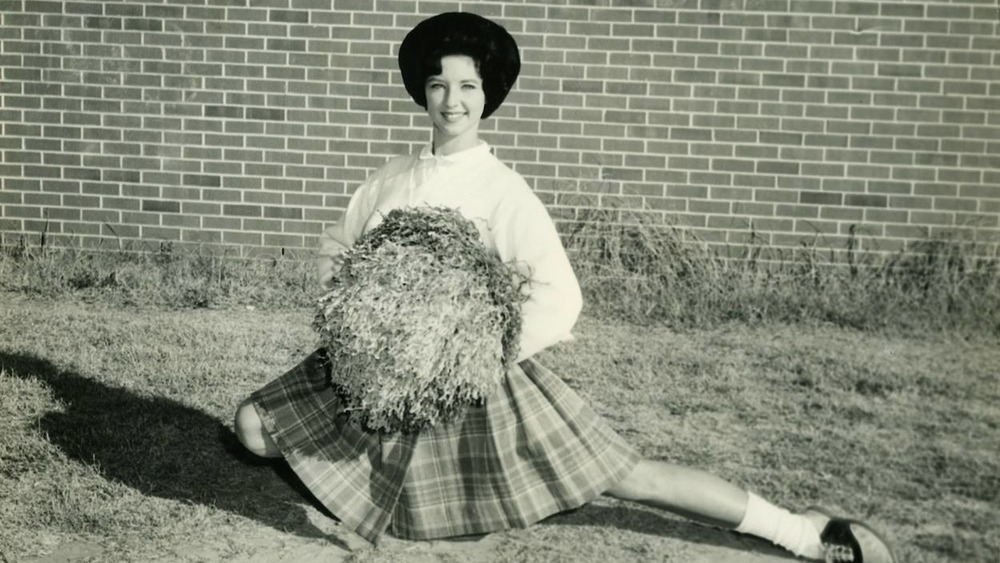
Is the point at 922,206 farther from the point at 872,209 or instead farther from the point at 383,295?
the point at 383,295

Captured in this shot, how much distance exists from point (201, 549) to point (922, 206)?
13.4 feet

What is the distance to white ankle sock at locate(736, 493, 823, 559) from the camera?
302cm

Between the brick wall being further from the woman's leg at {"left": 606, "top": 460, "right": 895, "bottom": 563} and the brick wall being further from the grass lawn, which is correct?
the woman's leg at {"left": 606, "top": 460, "right": 895, "bottom": 563}

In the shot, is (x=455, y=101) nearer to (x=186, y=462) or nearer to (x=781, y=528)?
(x=781, y=528)

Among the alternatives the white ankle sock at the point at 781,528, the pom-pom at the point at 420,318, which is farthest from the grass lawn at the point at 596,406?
the pom-pom at the point at 420,318

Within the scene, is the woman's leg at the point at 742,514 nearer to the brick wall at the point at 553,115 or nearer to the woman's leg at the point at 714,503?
the woman's leg at the point at 714,503

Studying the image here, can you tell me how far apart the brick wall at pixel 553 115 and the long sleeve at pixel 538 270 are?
2632 mm

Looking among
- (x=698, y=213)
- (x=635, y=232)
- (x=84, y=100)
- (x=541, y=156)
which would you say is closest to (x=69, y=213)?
(x=84, y=100)

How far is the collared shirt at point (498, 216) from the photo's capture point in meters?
2.85

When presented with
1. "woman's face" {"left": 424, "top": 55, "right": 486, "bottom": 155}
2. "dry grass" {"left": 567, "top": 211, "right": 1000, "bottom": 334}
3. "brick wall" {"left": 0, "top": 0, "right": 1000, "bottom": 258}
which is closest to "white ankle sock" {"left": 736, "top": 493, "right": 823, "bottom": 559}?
"woman's face" {"left": 424, "top": 55, "right": 486, "bottom": 155}

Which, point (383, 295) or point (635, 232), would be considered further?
point (635, 232)

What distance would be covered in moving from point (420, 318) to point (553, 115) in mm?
3124

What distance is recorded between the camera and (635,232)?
549cm

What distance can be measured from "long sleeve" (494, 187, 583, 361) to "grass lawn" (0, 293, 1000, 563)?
74 centimetres
